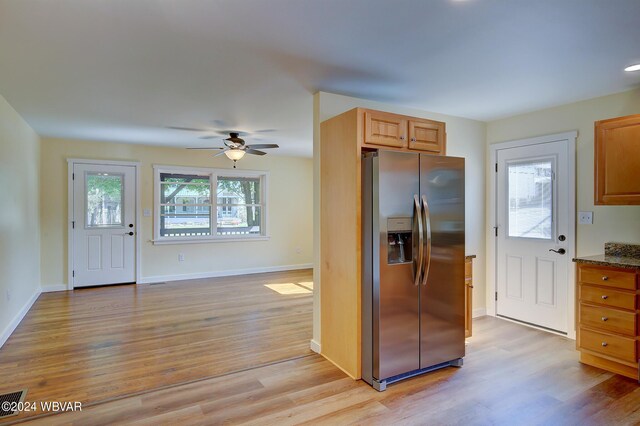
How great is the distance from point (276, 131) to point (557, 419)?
4.37 metres

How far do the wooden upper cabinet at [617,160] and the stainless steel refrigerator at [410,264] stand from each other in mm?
1293

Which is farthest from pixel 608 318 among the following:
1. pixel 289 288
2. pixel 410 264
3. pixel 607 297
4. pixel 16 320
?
pixel 16 320

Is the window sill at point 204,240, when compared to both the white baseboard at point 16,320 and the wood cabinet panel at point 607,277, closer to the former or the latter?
the white baseboard at point 16,320

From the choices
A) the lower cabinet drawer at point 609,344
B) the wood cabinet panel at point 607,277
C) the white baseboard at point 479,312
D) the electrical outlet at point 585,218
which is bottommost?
the white baseboard at point 479,312

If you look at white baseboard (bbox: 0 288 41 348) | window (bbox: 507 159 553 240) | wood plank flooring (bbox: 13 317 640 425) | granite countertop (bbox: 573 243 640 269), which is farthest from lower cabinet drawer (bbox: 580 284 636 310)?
white baseboard (bbox: 0 288 41 348)

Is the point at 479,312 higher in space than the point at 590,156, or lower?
lower

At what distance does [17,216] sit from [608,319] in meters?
6.08

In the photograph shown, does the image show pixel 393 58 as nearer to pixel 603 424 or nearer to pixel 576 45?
pixel 576 45

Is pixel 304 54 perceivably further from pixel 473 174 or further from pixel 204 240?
pixel 204 240

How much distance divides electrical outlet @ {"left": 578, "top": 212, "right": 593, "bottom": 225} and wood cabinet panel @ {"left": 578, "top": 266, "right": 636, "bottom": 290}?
2.39 feet

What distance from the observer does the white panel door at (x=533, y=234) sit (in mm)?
3740

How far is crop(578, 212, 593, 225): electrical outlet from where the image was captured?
11.5ft

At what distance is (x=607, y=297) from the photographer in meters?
2.89

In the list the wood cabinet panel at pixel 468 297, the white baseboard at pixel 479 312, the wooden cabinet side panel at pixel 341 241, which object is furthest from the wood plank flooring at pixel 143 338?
the white baseboard at pixel 479 312
